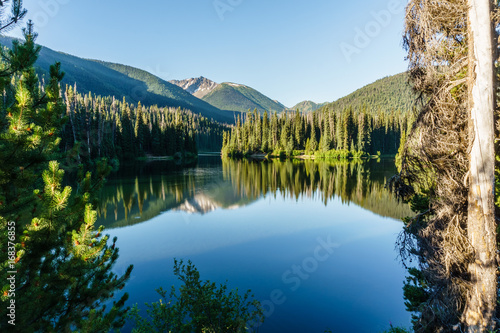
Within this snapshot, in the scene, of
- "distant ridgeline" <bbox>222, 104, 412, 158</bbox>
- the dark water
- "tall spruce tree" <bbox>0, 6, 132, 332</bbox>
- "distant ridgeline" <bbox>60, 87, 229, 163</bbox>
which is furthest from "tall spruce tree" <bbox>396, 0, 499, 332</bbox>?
"distant ridgeline" <bbox>222, 104, 412, 158</bbox>

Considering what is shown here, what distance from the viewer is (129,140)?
6950 centimetres

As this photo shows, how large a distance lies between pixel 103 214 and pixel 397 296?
18194 mm

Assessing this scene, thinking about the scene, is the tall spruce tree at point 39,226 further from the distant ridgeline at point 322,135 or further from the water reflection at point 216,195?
the distant ridgeline at point 322,135

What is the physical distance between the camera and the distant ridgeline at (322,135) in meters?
79.2

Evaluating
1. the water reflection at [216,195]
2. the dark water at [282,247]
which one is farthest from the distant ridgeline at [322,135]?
the dark water at [282,247]

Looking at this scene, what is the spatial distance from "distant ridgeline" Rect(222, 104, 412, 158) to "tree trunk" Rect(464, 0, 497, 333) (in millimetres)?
73767

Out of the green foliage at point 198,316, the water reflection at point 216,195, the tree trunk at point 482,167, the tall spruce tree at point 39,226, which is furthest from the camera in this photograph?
the water reflection at point 216,195

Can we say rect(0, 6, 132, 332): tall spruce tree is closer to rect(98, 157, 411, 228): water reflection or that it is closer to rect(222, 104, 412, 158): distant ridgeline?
rect(98, 157, 411, 228): water reflection

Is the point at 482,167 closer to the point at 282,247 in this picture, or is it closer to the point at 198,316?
the point at 198,316

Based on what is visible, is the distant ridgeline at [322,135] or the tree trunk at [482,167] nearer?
the tree trunk at [482,167]

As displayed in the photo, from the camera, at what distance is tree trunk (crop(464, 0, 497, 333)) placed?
429 cm

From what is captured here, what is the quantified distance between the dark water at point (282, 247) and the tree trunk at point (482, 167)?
12.4ft

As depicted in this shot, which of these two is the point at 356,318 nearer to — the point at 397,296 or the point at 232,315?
the point at 397,296

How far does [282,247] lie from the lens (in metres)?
13.4
